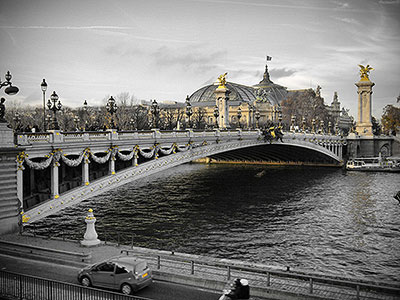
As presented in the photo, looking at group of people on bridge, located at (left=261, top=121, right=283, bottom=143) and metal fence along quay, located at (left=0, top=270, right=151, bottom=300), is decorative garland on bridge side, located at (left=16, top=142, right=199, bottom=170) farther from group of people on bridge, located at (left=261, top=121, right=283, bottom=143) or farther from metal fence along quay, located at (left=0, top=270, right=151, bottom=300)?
group of people on bridge, located at (left=261, top=121, right=283, bottom=143)

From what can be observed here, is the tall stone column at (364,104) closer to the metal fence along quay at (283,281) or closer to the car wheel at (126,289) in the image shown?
the metal fence along quay at (283,281)

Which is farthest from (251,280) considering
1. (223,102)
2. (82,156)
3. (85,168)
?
(223,102)

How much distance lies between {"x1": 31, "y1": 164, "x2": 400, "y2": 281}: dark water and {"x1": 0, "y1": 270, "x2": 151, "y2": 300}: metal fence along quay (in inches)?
498

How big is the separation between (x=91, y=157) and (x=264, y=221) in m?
15.6

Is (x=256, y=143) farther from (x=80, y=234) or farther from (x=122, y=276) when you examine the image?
(x=122, y=276)

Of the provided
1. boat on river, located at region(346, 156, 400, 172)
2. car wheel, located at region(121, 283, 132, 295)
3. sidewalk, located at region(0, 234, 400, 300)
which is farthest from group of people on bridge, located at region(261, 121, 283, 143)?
car wheel, located at region(121, 283, 132, 295)

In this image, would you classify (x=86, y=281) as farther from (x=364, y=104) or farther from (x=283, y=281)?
(x=364, y=104)

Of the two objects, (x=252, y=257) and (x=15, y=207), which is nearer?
(x=15, y=207)

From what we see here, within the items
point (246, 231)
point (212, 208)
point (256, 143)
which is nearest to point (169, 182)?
point (256, 143)

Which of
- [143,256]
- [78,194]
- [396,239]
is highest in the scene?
[78,194]

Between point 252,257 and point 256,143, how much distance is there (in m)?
27.5

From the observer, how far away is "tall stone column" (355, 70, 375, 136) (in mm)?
97125

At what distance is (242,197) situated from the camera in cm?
4447

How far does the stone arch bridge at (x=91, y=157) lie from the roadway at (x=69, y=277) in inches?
174
